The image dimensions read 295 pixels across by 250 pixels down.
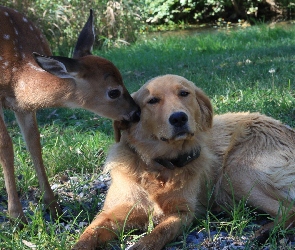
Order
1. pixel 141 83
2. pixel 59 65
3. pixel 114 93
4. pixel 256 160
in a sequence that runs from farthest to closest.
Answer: pixel 141 83 → pixel 114 93 → pixel 256 160 → pixel 59 65

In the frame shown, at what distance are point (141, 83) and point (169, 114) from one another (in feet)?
16.5

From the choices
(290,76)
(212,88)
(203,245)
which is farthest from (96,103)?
(290,76)

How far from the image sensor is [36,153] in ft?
15.8

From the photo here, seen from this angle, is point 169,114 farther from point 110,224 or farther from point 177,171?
point 110,224

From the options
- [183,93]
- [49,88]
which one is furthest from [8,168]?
[183,93]

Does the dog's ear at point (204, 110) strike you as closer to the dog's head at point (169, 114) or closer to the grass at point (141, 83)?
the dog's head at point (169, 114)

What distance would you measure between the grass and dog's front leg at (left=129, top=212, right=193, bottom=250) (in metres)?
0.09

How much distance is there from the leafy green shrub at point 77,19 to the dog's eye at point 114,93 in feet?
26.6

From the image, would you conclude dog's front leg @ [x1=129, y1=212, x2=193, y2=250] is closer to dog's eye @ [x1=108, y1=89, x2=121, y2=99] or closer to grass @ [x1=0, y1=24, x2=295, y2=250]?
grass @ [x1=0, y1=24, x2=295, y2=250]

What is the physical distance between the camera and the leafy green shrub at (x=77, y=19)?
42.2ft

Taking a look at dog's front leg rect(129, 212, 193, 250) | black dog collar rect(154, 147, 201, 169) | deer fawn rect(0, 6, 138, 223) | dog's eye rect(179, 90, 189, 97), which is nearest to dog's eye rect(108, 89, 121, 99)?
deer fawn rect(0, 6, 138, 223)

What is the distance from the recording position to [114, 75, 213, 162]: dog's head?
4.06 metres

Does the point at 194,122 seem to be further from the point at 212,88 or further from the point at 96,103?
the point at 212,88

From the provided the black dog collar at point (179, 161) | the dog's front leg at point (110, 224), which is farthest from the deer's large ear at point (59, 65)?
the dog's front leg at point (110, 224)
